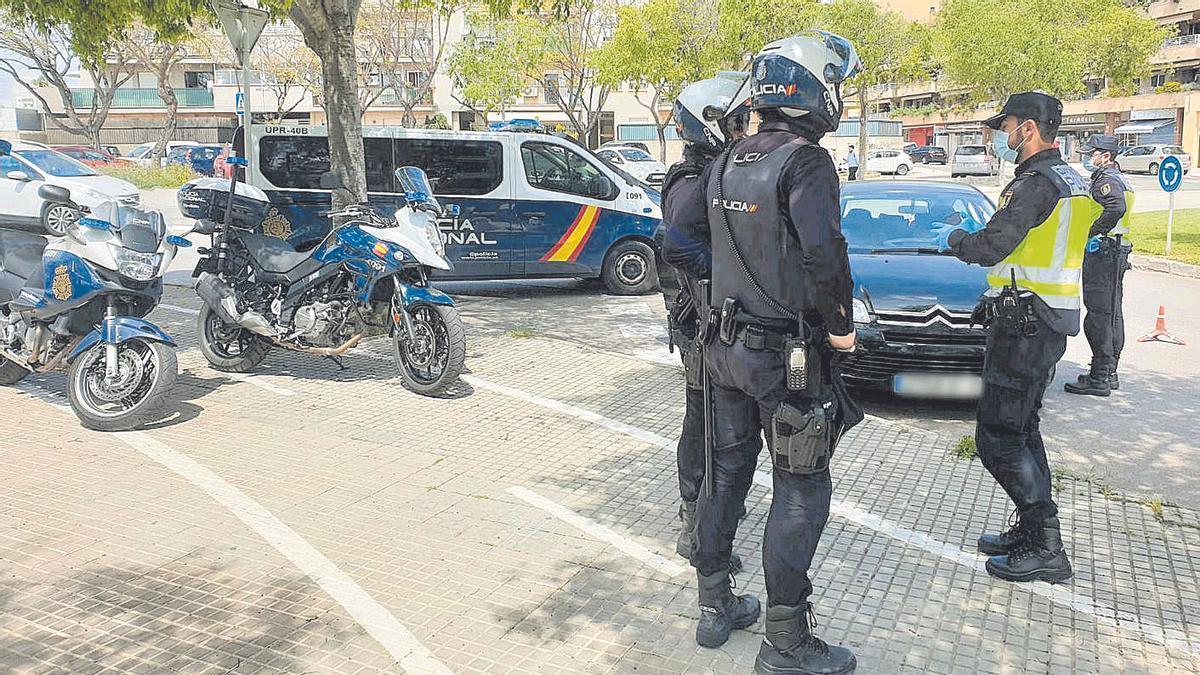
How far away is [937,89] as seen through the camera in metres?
69.6

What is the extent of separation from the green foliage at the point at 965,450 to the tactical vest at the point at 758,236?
304cm

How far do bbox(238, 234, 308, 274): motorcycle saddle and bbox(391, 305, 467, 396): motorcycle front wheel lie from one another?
39.0 inches

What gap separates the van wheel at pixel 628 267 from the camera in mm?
12117

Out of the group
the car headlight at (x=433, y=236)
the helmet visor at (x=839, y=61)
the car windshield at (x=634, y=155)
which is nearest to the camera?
the helmet visor at (x=839, y=61)

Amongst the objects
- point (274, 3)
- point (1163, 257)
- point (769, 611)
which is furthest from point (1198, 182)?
point (769, 611)

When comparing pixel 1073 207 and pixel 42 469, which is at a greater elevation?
pixel 1073 207

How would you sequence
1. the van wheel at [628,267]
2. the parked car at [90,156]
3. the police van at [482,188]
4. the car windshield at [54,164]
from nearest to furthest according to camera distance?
the police van at [482,188]
the van wheel at [628,267]
the car windshield at [54,164]
the parked car at [90,156]

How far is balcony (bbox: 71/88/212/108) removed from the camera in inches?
2315

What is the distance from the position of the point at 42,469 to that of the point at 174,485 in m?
0.87

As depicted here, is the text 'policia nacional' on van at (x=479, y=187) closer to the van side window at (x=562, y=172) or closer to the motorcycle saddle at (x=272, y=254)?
the van side window at (x=562, y=172)

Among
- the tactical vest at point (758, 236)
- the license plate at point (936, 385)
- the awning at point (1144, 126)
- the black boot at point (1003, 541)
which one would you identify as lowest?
the black boot at point (1003, 541)

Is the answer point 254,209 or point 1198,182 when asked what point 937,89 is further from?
point 254,209

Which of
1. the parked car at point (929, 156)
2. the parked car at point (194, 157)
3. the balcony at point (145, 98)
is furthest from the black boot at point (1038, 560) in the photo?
the balcony at point (145, 98)

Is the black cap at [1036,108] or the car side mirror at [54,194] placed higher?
the black cap at [1036,108]
